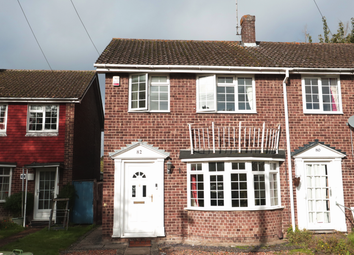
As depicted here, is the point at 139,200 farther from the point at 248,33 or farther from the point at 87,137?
the point at 248,33

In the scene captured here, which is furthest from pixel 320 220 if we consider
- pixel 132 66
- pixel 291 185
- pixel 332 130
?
pixel 132 66

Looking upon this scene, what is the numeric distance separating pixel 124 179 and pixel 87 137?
851cm

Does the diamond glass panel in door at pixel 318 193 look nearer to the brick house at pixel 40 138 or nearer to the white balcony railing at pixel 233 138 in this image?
the white balcony railing at pixel 233 138

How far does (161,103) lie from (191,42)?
196 inches

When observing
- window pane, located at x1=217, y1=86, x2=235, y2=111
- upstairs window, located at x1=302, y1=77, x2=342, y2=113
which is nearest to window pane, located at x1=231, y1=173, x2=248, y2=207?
window pane, located at x1=217, y1=86, x2=235, y2=111

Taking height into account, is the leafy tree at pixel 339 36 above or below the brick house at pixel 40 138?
above

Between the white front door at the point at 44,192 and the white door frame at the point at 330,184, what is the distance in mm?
10742

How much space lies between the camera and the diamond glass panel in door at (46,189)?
14180mm

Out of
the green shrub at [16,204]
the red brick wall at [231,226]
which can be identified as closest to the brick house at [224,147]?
the red brick wall at [231,226]

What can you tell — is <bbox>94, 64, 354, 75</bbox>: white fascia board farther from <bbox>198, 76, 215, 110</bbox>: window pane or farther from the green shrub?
the green shrub

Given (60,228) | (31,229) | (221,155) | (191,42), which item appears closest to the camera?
(221,155)

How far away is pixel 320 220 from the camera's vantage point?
34.3 feet

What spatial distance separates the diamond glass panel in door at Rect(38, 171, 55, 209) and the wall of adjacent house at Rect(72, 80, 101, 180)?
1.04m

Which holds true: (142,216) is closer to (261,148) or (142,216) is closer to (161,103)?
(161,103)
